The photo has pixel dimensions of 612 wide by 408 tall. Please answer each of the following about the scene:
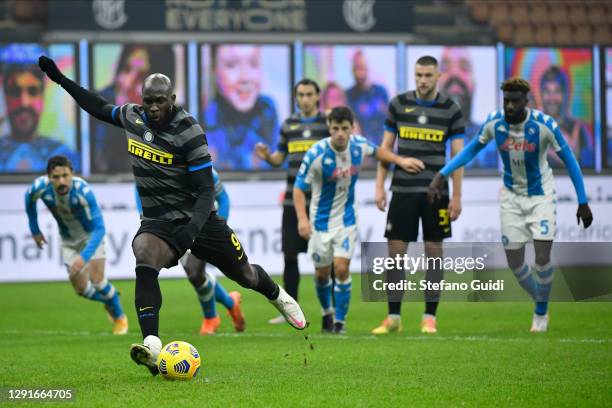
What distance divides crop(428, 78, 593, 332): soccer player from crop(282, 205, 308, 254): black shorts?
2.21m

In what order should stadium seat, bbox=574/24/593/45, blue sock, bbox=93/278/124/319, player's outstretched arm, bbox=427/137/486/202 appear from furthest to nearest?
stadium seat, bbox=574/24/593/45
blue sock, bbox=93/278/124/319
player's outstretched arm, bbox=427/137/486/202

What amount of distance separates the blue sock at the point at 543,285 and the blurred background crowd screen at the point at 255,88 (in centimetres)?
950

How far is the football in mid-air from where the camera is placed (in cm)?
727

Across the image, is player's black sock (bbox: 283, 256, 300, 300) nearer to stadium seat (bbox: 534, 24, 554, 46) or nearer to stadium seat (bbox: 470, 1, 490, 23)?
stadium seat (bbox: 470, 1, 490, 23)

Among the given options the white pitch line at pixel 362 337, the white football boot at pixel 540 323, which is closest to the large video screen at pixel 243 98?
the white pitch line at pixel 362 337

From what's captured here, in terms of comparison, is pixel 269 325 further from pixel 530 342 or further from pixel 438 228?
pixel 530 342

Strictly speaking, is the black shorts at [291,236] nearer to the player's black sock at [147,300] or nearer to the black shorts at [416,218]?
the black shorts at [416,218]

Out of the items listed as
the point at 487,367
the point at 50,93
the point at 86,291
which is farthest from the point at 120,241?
the point at 487,367

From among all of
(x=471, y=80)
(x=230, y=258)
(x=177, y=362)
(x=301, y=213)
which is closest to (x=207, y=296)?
(x=301, y=213)

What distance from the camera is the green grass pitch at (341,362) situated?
262 inches

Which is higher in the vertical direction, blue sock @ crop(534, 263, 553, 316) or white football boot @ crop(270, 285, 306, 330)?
white football boot @ crop(270, 285, 306, 330)

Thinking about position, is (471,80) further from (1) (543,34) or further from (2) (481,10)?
(1) (543,34)

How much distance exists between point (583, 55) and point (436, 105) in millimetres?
10708

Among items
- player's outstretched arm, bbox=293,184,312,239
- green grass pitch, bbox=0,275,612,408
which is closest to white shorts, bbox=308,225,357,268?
player's outstretched arm, bbox=293,184,312,239
